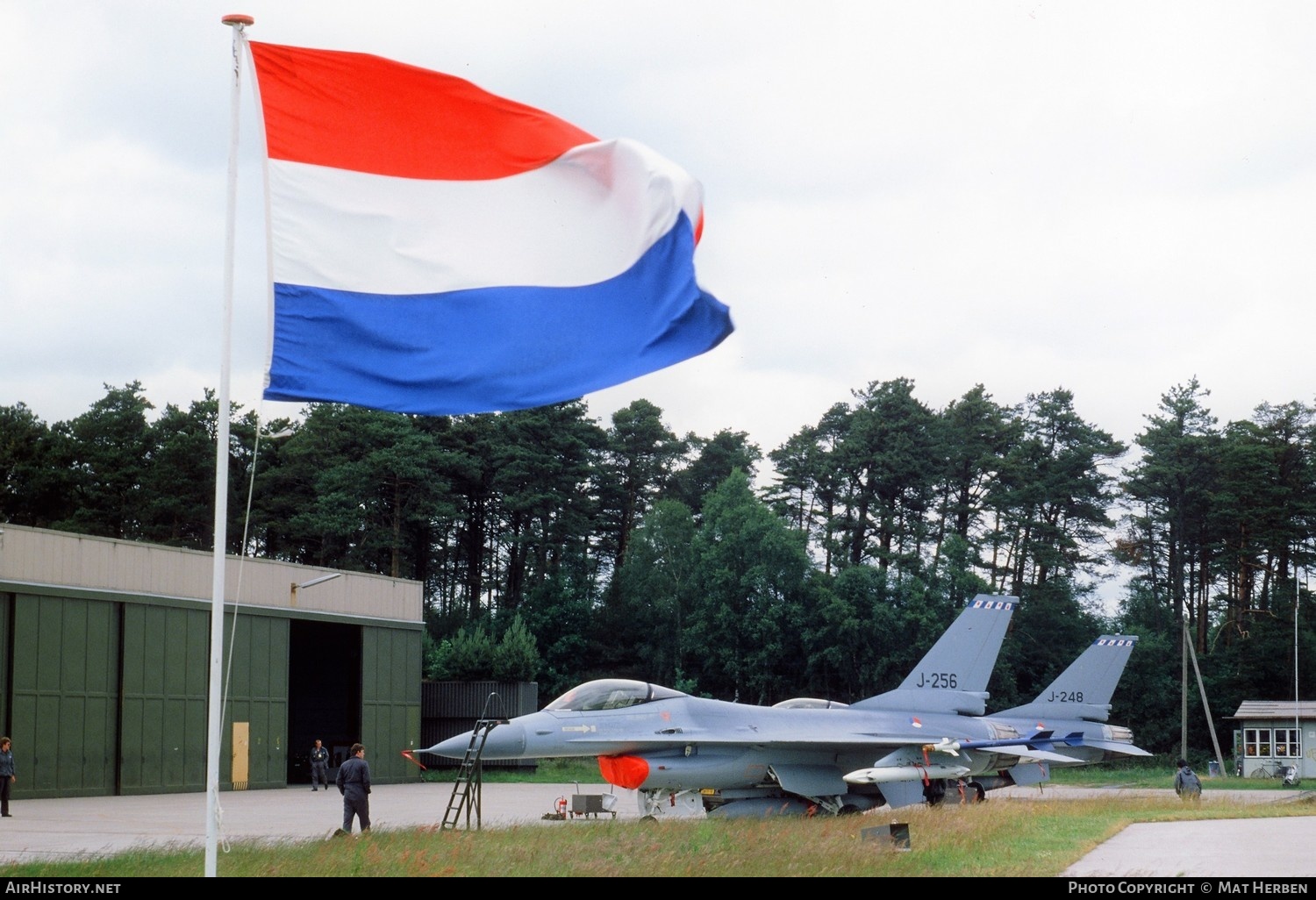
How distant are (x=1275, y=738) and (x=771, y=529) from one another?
23.8 m

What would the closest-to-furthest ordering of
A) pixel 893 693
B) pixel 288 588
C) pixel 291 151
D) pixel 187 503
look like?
1. pixel 291 151
2. pixel 893 693
3. pixel 288 588
4. pixel 187 503

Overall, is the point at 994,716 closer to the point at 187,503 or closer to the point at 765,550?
the point at 765,550

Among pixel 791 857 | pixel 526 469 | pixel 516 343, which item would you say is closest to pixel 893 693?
pixel 791 857

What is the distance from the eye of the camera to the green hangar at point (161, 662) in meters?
28.2

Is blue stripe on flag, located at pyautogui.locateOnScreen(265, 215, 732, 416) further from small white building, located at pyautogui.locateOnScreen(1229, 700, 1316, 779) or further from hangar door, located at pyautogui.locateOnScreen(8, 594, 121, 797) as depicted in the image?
small white building, located at pyautogui.locateOnScreen(1229, 700, 1316, 779)

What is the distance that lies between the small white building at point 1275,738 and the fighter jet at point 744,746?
2539cm

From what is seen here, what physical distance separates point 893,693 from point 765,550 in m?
36.8

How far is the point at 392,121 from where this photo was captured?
961cm

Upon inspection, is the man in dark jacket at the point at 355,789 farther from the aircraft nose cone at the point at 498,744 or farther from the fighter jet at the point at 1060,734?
the fighter jet at the point at 1060,734

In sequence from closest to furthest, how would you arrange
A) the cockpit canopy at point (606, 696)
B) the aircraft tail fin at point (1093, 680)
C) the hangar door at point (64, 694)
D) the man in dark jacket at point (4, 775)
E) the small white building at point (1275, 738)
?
the cockpit canopy at point (606, 696)
the man in dark jacket at point (4, 775)
the hangar door at point (64, 694)
the aircraft tail fin at point (1093, 680)
the small white building at point (1275, 738)

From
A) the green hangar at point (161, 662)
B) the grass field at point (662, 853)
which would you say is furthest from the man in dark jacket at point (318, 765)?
the grass field at point (662, 853)

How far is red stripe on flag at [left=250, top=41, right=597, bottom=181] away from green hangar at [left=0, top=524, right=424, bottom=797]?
17169 mm
